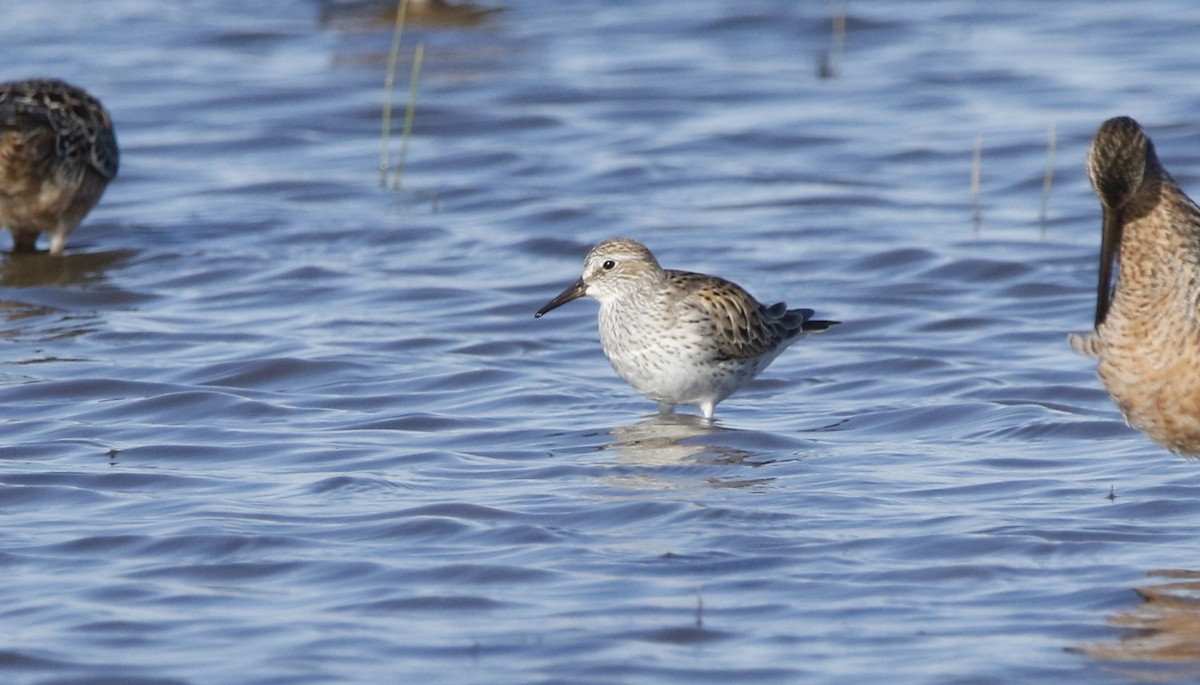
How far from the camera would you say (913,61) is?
16703 millimetres

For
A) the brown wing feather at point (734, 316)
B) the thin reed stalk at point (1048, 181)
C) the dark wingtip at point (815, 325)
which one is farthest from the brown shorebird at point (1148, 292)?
the thin reed stalk at point (1048, 181)

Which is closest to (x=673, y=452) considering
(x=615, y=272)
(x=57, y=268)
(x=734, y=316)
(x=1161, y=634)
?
Result: (x=734, y=316)

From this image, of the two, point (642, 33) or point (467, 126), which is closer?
point (467, 126)

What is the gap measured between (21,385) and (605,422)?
263cm

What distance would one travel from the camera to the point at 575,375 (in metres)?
9.67

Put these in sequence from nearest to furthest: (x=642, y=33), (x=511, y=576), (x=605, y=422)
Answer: (x=511, y=576) → (x=605, y=422) → (x=642, y=33)

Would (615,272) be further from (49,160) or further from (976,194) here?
(49,160)

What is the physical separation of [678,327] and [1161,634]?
346 centimetres

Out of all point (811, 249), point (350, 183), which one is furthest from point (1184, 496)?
point (350, 183)

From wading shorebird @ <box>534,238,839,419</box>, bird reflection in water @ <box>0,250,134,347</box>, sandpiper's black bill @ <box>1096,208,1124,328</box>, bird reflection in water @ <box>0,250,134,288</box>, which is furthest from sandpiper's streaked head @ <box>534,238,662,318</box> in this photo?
bird reflection in water @ <box>0,250,134,288</box>

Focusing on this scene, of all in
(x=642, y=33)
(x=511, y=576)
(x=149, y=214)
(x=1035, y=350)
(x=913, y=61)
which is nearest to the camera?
(x=511, y=576)

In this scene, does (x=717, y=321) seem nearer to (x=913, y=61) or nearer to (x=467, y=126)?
(x=467, y=126)

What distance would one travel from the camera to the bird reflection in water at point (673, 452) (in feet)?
25.0

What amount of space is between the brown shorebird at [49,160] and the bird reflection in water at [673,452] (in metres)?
4.64
